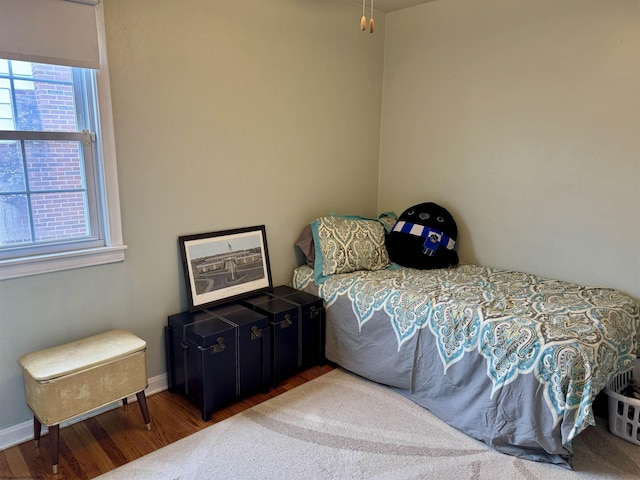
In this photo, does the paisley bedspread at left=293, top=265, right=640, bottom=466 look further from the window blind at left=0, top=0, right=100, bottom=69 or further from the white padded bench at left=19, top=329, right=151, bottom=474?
the window blind at left=0, top=0, right=100, bottom=69

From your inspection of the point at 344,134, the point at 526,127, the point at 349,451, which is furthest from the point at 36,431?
the point at 526,127

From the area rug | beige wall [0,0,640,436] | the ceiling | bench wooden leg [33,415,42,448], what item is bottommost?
the area rug

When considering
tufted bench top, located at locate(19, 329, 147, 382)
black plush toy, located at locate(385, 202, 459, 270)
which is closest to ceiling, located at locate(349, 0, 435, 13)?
black plush toy, located at locate(385, 202, 459, 270)

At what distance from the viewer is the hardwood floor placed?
6.44ft

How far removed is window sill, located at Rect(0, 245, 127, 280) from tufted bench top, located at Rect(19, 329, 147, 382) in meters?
0.37

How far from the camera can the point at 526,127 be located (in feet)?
9.46

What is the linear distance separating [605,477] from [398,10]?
10.7ft

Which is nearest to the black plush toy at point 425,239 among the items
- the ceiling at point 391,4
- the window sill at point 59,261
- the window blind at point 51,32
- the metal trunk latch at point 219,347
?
the metal trunk latch at point 219,347

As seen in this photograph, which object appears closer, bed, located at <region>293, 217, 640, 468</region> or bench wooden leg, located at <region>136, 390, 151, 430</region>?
bed, located at <region>293, 217, 640, 468</region>

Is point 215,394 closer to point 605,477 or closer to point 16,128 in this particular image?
point 16,128

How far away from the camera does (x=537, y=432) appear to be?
1.98m

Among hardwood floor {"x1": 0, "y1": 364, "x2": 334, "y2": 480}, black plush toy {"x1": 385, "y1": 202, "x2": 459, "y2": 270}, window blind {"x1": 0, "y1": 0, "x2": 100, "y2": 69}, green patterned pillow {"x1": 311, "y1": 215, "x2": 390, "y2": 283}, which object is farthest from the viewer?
black plush toy {"x1": 385, "y1": 202, "x2": 459, "y2": 270}

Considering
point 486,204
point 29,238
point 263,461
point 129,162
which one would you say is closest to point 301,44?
point 129,162

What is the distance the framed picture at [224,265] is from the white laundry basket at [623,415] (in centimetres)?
204
